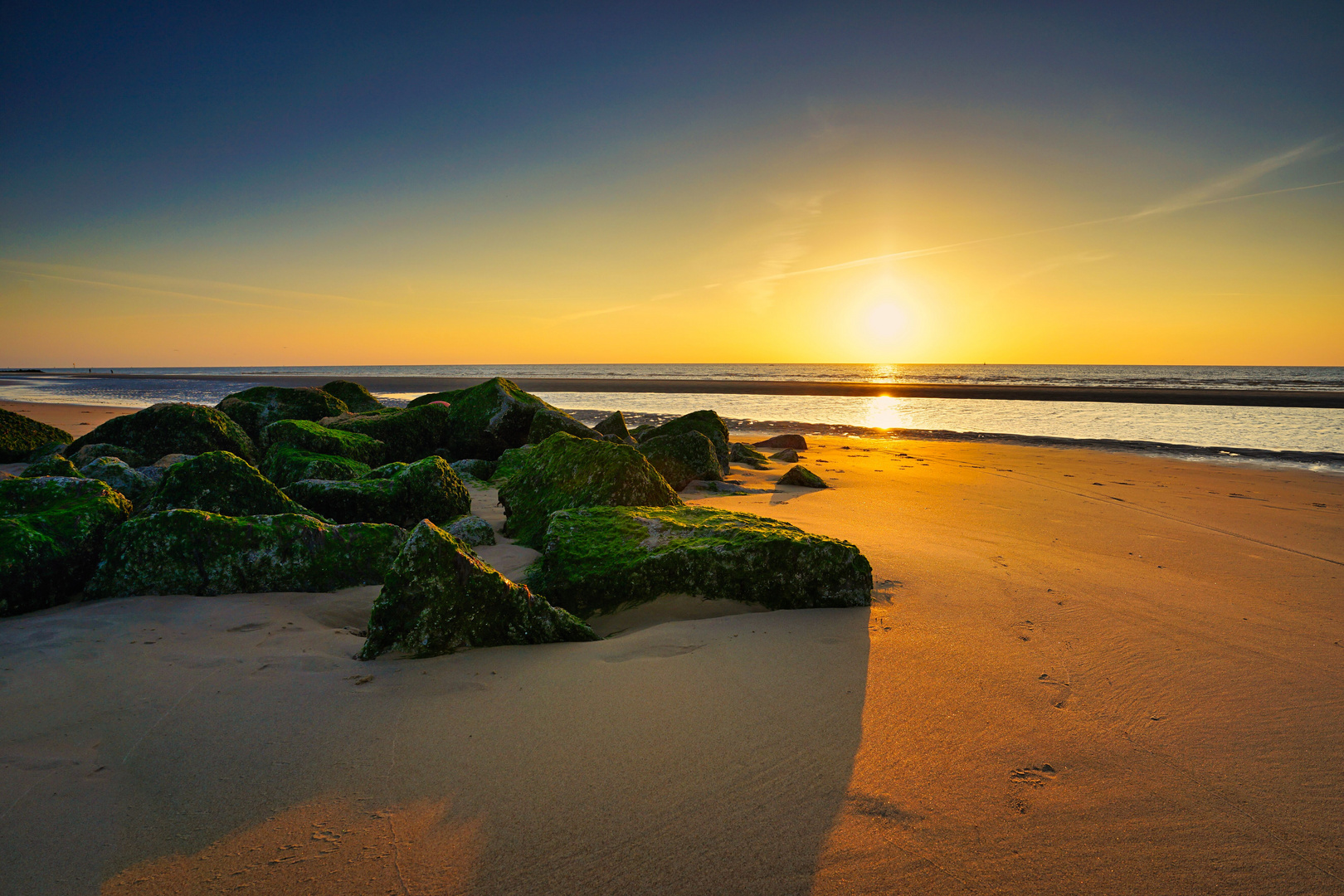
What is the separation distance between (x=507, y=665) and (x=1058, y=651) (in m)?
2.85

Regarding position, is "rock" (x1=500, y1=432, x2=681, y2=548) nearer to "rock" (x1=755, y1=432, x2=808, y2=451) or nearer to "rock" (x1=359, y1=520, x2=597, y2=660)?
"rock" (x1=359, y1=520, x2=597, y2=660)

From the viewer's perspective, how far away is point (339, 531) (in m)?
4.20

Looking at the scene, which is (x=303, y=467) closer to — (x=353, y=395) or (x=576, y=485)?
(x=576, y=485)

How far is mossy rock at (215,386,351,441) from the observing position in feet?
32.9

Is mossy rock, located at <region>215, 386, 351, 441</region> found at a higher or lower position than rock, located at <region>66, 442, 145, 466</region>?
higher

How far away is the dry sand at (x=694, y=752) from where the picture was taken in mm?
1849

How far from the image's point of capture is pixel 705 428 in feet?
33.4

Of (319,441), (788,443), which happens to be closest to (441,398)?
(319,441)

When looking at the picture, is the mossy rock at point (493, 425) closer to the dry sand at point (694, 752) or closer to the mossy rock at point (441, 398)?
the mossy rock at point (441, 398)

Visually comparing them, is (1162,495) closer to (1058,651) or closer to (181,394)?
(1058,651)

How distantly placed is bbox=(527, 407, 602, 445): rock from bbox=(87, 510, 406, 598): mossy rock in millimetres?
4999

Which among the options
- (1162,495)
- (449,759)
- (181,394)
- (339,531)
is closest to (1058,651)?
(449,759)

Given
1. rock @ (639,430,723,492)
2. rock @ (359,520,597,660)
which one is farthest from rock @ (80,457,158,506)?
rock @ (639,430,723,492)

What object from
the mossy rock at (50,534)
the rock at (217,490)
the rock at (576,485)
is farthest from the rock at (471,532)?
the mossy rock at (50,534)
